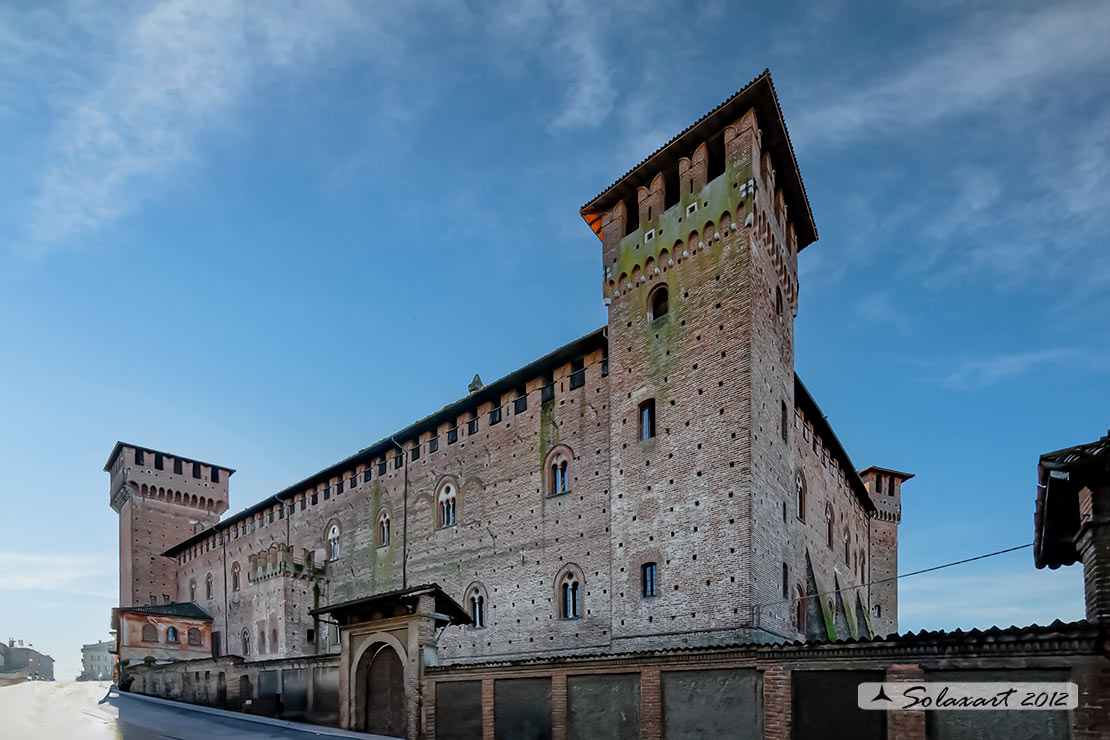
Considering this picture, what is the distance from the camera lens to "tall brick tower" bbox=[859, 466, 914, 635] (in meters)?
38.0

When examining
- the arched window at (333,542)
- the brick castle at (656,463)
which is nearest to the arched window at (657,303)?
the brick castle at (656,463)

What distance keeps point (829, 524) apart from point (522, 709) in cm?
1724

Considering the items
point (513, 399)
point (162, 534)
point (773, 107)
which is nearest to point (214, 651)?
point (162, 534)

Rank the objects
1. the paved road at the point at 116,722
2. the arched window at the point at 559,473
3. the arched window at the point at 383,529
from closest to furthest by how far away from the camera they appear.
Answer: the paved road at the point at 116,722 → the arched window at the point at 559,473 → the arched window at the point at 383,529

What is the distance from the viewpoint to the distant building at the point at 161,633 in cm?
3853

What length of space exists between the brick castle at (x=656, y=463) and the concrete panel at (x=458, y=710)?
4.57 meters

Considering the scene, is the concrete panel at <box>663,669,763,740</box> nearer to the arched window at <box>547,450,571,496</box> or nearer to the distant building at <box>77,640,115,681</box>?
the arched window at <box>547,450,571,496</box>

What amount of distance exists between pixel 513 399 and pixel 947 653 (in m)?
16.9

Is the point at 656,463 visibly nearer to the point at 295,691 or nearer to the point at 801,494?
the point at 801,494

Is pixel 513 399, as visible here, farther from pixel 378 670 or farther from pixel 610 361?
pixel 378 670

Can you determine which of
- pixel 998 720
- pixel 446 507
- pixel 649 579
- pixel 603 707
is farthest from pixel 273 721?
pixel 998 720

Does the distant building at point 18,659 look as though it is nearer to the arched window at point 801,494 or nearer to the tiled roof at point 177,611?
the tiled roof at point 177,611

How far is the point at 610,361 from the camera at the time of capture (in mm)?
21406

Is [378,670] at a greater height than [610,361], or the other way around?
[610,361]
